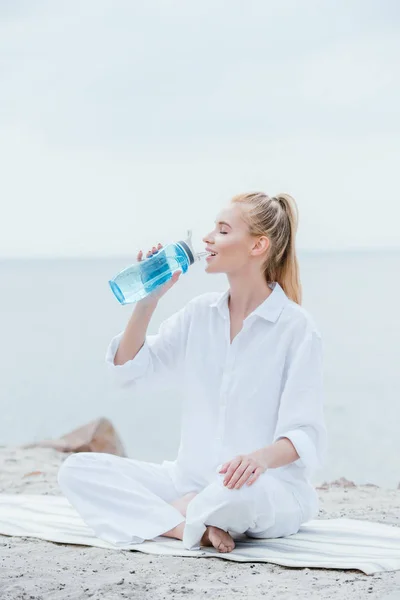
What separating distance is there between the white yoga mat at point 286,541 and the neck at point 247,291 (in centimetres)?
69

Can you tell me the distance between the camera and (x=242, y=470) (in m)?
2.65

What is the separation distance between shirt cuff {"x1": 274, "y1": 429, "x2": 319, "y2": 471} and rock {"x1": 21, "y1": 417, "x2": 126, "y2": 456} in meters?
2.49

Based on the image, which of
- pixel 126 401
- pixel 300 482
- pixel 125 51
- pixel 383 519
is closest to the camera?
pixel 300 482

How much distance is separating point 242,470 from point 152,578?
0.38m

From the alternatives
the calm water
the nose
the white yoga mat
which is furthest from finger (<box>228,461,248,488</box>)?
the calm water

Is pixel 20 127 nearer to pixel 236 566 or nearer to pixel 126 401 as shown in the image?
pixel 126 401

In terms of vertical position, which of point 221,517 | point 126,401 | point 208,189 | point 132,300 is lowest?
point 126,401

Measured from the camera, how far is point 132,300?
291cm

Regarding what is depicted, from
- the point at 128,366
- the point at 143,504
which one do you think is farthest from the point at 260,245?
the point at 143,504

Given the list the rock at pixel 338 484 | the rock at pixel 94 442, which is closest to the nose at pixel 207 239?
the rock at pixel 338 484

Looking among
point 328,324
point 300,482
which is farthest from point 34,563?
point 328,324

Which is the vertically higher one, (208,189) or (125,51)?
(125,51)

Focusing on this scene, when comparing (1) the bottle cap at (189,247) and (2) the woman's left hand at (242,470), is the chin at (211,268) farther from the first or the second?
(2) the woman's left hand at (242,470)

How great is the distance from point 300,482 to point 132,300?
0.74 m
